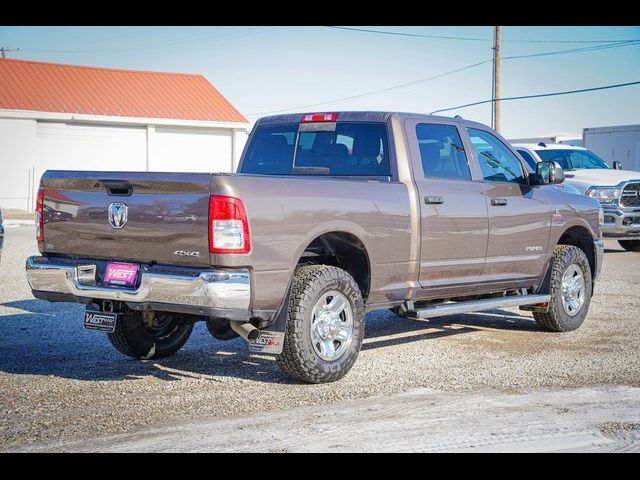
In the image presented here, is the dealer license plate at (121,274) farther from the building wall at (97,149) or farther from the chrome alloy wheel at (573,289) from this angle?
the building wall at (97,149)

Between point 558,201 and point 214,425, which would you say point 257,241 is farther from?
point 558,201

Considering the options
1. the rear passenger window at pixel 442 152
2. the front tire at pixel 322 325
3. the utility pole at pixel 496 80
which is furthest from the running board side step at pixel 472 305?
the utility pole at pixel 496 80

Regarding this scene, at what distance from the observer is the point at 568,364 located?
7.27 metres

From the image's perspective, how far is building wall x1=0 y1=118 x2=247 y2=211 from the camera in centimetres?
3225

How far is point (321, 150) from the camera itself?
770cm

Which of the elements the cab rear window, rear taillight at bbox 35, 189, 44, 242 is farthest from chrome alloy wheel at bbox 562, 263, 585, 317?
rear taillight at bbox 35, 189, 44, 242

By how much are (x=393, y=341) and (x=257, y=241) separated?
9.42 feet

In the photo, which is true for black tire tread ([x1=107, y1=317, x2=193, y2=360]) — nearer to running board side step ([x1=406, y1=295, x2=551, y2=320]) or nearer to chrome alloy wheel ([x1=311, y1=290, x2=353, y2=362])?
chrome alloy wheel ([x1=311, y1=290, x2=353, y2=362])

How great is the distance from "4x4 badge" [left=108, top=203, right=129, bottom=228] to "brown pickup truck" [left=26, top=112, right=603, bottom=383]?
0.04 feet

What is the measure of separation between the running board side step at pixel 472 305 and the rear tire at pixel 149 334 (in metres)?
1.86

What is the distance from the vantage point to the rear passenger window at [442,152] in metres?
7.58

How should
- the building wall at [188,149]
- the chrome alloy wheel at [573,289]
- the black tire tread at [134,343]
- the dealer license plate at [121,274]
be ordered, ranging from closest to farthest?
the dealer license plate at [121,274], the black tire tread at [134,343], the chrome alloy wheel at [573,289], the building wall at [188,149]

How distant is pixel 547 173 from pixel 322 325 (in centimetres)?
312

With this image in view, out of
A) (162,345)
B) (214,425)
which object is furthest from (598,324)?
(214,425)
